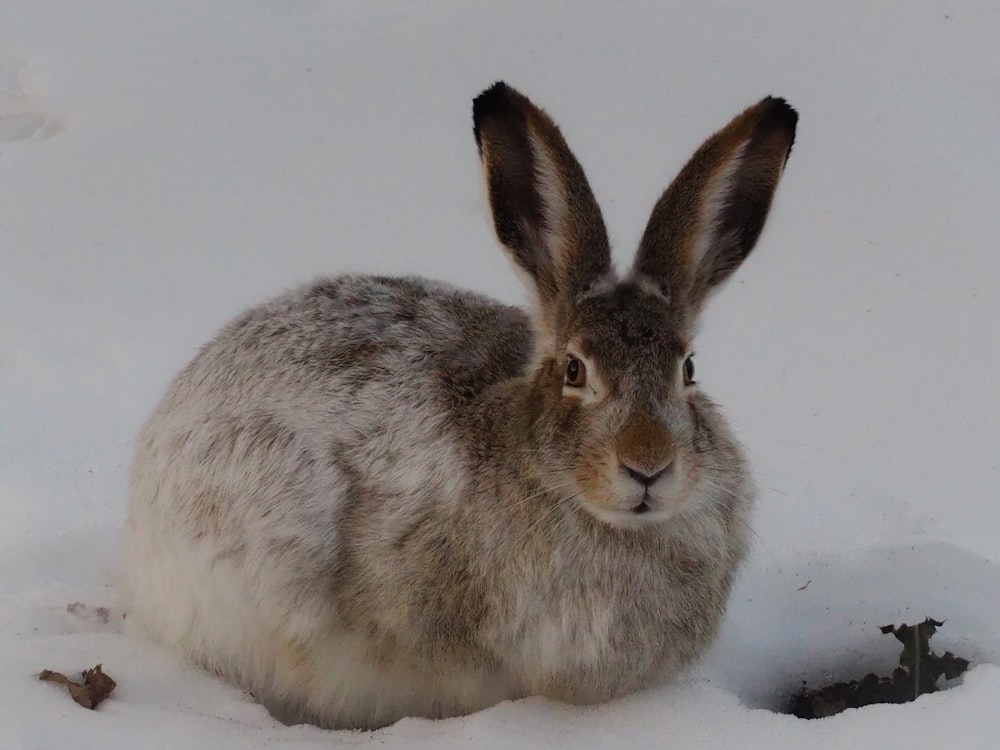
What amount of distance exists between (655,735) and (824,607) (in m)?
0.91

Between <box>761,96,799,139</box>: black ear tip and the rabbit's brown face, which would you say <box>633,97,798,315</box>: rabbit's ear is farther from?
the rabbit's brown face

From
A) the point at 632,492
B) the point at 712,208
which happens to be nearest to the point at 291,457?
the point at 632,492

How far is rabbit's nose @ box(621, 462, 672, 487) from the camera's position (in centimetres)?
299

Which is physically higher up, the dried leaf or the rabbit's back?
the rabbit's back

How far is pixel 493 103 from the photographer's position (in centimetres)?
334

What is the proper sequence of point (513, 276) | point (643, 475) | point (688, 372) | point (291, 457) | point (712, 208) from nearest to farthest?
point (643, 475) → point (688, 372) → point (712, 208) → point (291, 457) → point (513, 276)

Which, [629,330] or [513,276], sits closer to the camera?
[629,330]

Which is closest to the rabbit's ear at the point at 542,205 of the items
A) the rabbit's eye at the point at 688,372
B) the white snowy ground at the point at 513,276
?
the white snowy ground at the point at 513,276

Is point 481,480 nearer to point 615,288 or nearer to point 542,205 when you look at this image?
point 615,288

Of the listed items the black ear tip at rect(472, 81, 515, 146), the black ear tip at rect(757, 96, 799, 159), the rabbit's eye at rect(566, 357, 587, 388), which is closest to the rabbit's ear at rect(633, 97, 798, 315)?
the black ear tip at rect(757, 96, 799, 159)

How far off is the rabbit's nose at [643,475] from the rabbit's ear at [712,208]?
2.07 ft

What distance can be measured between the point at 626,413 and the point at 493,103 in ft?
2.86

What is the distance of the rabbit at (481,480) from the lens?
10.9ft

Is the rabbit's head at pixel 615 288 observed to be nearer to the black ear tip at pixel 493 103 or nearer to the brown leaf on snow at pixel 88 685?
the black ear tip at pixel 493 103
